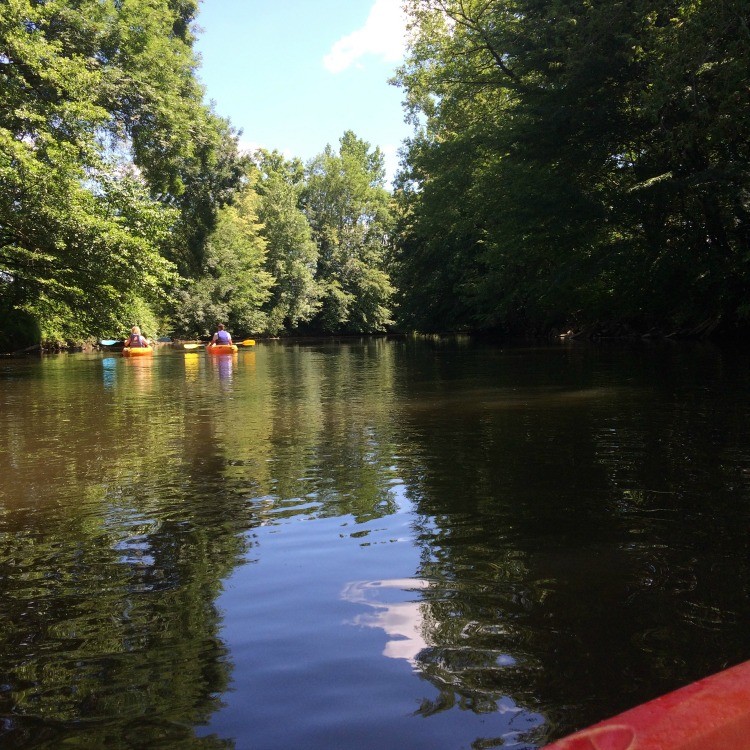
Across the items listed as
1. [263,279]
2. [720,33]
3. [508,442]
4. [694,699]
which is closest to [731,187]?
[720,33]

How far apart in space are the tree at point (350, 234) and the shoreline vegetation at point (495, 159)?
111ft

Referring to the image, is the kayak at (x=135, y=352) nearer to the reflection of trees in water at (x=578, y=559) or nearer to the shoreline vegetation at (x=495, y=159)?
the shoreline vegetation at (x=495, y=159)

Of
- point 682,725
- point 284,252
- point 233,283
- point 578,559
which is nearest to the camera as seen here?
point 682,725

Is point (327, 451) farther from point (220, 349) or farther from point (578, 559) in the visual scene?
point (220, 349)

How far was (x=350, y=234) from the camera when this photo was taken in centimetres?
7656

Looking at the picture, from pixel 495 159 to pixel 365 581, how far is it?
3386cm

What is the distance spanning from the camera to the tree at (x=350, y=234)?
7406 centimetres

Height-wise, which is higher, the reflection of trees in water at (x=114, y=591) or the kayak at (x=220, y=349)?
the kayak at (x=220, y=349)

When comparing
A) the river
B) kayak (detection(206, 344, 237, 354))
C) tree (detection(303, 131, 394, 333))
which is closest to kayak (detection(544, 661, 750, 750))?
the river

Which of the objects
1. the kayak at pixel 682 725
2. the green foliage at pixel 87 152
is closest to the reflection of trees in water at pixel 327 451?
the kayak at pixel 682 725

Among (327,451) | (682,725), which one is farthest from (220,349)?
(682,725)

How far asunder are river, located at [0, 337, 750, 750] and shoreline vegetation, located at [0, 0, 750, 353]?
13.1 m

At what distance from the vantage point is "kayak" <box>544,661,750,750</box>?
130 centimetres

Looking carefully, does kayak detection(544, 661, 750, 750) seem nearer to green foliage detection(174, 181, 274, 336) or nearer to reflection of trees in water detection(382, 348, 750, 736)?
reflection of trees in water detection(382, 348, 750, 736)
